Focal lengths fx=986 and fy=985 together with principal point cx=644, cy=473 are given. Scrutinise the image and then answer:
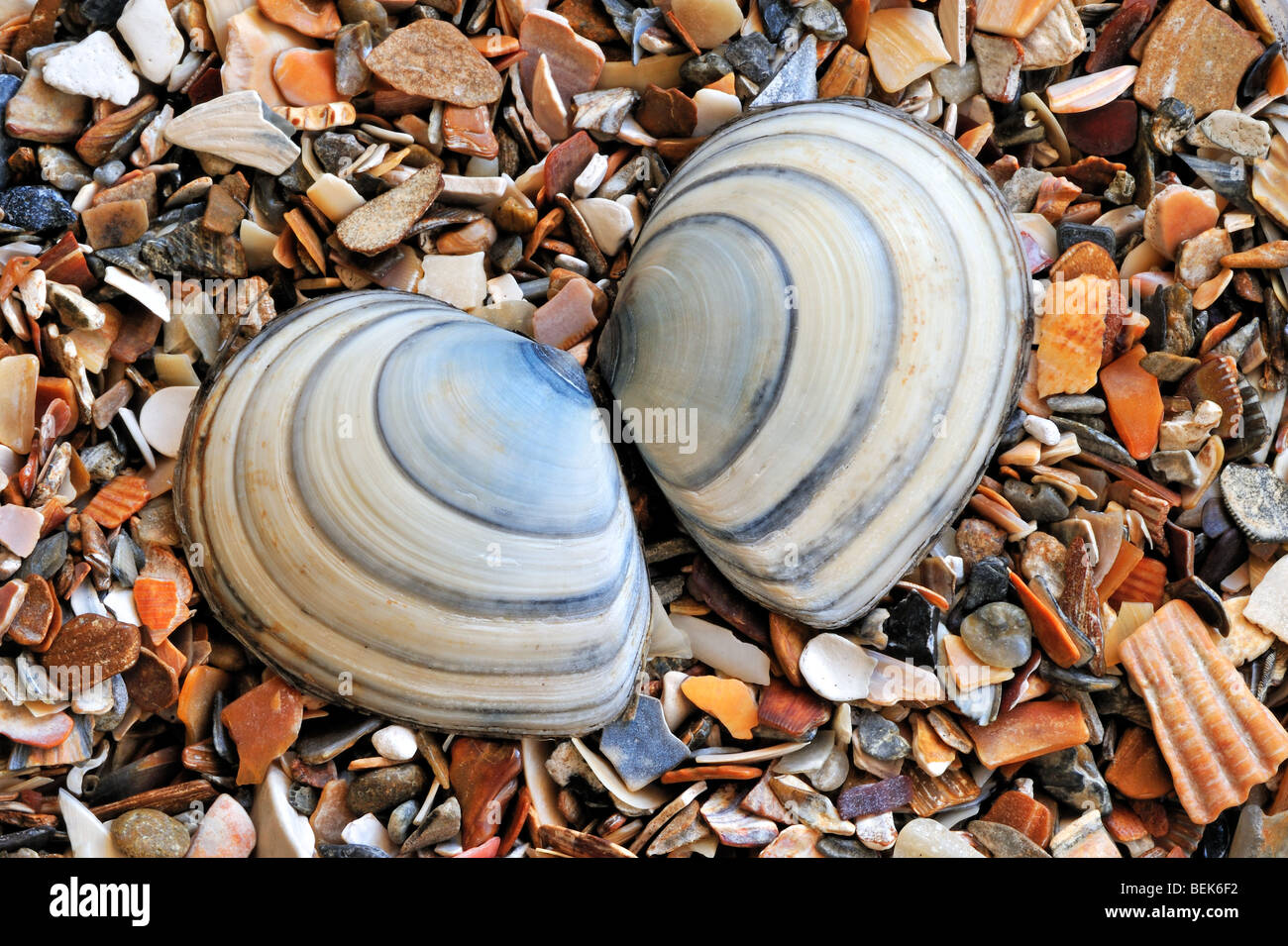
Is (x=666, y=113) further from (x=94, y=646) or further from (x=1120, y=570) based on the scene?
(x=94, y=646)

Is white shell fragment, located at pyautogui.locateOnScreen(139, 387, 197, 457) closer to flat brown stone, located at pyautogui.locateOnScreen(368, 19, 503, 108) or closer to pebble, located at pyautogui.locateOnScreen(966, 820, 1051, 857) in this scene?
flat brown stone, located at pyautogui.locateOnScreen(368, 19, 503, 108)

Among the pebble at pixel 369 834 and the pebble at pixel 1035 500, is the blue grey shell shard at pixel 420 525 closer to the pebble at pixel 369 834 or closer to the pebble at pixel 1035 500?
the pebble at pixel 369 834

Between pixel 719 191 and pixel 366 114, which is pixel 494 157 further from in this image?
pixel 719 191

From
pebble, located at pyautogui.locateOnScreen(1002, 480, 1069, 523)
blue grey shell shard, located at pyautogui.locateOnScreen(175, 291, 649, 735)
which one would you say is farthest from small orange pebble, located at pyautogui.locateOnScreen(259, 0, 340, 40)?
pebble, located at pyautogui.locateOnScreen(1002, 480, 1069, 523)

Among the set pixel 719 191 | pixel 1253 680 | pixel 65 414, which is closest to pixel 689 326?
pixel 719 191

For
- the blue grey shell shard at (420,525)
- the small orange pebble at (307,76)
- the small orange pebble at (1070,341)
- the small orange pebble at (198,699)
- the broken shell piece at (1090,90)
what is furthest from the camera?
the broken shell piece at (1090,90)

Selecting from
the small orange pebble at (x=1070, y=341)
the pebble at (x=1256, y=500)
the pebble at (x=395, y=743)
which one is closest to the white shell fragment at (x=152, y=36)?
the pebble at (x=395, y=743)
